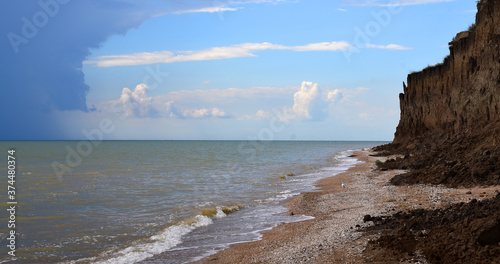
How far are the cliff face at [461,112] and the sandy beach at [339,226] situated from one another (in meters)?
1.54

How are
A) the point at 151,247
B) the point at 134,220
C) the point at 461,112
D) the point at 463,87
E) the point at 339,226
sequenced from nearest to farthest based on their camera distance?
1. the point at 339,226
2. the point at 151,247
3. the point at 134,220
4. the point at 461,112
5. the point at 463,87

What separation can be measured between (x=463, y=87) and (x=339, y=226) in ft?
87.8

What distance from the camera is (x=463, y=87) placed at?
31984 mm

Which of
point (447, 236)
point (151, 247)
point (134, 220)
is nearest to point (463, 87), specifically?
point (134, 220)

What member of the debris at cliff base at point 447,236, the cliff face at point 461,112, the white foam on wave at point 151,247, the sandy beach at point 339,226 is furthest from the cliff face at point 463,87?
the white foam on wave at point 151,247

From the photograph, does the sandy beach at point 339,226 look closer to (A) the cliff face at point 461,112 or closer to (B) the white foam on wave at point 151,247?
(A) the cliff face at point 461,112

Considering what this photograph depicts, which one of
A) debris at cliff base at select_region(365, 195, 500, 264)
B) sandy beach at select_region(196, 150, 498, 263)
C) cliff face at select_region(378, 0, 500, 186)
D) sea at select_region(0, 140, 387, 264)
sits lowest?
sea at select_region(0, 140, 387, 264)

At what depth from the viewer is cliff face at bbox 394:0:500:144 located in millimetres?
24531

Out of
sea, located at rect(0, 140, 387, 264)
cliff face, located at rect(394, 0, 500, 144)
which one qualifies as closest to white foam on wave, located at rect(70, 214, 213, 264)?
sea, located at rect(0, 140, 387, 264)

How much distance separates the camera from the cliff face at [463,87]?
2453 centimetres

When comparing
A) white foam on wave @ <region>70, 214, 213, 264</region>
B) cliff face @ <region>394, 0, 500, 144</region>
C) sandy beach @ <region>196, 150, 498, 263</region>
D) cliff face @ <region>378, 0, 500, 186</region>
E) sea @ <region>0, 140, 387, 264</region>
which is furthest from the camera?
cliff face @ <region>394, 0, 500, 144</region>

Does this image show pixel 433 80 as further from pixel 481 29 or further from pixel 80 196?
pixel 80 196

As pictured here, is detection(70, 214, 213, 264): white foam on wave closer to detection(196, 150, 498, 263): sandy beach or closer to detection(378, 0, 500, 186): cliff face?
detection(196, 150, 498, 263): sandy beach

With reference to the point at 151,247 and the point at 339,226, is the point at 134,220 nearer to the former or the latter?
the point at 151,247
